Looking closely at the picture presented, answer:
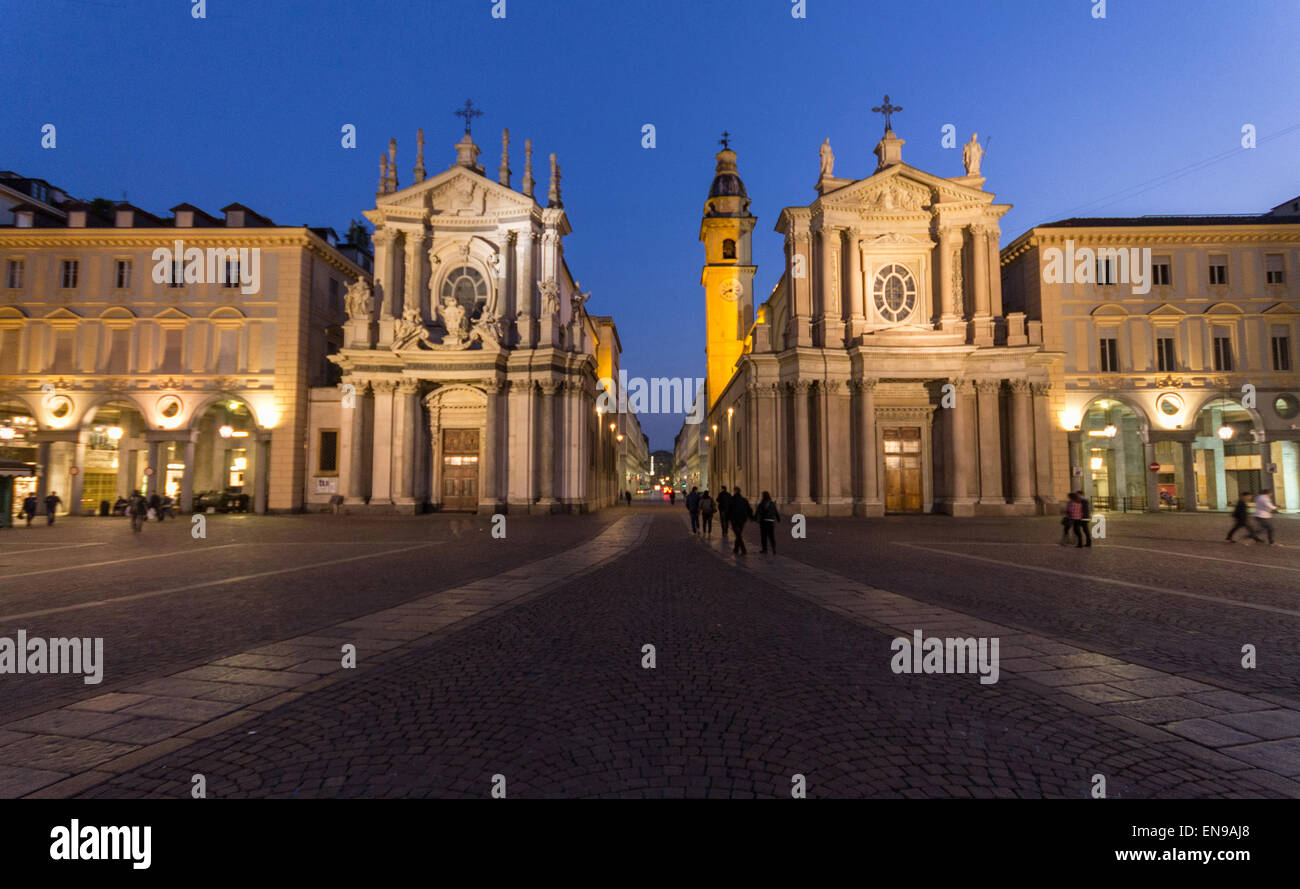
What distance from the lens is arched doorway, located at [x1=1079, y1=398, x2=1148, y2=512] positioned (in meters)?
37.5

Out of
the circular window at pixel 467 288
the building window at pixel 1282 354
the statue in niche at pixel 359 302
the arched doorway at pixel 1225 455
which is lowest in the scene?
the arched doorway at pixel 1225 455

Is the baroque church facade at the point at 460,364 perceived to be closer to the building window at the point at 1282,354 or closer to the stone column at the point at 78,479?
the stone column at the point at 78,479

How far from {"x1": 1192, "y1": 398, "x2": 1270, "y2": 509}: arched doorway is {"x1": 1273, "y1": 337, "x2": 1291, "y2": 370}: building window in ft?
9.19

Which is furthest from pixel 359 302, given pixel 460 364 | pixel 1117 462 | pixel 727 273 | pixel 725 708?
pixel 1117 462

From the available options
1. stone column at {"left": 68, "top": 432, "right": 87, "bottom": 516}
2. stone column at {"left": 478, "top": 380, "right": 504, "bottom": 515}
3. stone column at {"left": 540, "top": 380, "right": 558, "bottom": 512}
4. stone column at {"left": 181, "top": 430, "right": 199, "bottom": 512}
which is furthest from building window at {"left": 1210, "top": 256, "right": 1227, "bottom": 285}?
stone column at {"left": 68, "top": 432, "right": 87, "bottom": 516}

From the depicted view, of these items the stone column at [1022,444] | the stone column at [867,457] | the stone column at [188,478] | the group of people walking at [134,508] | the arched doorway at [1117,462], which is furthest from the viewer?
the arched doorway at [1117,462]

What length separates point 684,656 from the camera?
6164 millimetres

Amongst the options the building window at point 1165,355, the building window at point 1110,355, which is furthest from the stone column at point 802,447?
the building window at point 1165,355

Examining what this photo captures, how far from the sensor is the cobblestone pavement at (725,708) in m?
3.48

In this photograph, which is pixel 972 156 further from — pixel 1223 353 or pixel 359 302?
pixel 359 302

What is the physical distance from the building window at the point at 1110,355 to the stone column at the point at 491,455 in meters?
33.0

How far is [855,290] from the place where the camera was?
34.2m

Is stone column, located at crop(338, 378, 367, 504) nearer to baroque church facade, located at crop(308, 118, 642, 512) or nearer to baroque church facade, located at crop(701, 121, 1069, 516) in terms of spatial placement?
baroque church facade, located at crop(308, 118, 642, 512)
